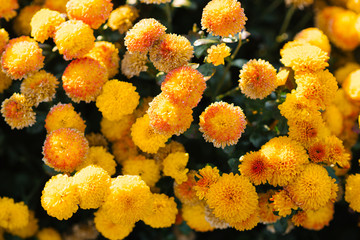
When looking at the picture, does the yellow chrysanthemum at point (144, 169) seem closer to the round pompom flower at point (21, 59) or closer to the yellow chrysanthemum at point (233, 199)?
the yellow chrysanthemum at point (233, 199)

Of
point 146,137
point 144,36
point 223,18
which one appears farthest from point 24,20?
point 223,18

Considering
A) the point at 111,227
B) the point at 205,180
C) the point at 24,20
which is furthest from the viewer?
the point at 24,20

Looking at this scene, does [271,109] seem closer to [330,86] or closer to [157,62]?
[330,86]

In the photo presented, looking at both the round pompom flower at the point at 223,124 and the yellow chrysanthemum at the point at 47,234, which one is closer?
the round pompom flower at the point at 223,124

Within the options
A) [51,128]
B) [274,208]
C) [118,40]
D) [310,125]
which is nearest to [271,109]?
[310,125]

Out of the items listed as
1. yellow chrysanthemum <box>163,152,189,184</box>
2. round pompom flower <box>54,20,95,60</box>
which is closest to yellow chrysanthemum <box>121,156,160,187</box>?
yellow chrysanthemum <box>163,152,189,184</box>

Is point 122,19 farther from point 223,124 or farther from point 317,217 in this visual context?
point 317,217

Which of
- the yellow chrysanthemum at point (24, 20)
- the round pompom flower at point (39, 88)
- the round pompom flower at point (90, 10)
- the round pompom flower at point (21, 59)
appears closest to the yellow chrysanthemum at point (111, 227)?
the round pompom flower at point (39, 88)
